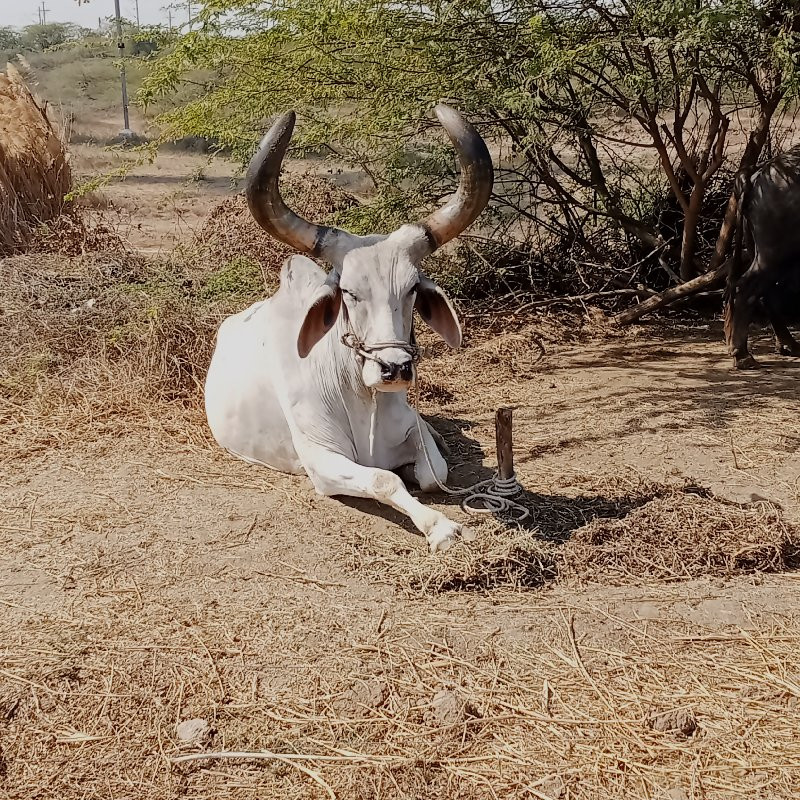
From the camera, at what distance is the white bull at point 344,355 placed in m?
3.99

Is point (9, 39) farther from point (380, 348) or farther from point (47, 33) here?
point (380, 348)

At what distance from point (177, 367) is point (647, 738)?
4.08 m

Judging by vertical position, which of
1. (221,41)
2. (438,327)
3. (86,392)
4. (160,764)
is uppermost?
(221,41)

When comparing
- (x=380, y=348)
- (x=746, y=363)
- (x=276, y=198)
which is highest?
(x=276, y=198)

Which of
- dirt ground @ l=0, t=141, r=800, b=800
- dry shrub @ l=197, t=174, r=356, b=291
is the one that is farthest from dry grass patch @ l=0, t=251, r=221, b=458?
dry shrub @ l=197, t=174, r=356, b=291

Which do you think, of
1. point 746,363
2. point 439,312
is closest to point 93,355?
point 439,312

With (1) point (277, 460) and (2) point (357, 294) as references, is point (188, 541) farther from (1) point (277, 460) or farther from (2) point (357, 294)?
(2) point (357, 294)

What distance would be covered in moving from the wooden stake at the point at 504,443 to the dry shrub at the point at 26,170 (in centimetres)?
Answer: 612

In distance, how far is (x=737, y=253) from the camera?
7.20 metres

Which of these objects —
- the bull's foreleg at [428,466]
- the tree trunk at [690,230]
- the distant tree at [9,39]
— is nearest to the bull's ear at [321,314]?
the bull's foreleg at [428,466]

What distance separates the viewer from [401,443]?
4.56 m

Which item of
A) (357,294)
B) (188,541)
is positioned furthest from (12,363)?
(357,294)

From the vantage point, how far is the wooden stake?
4137 millimetres

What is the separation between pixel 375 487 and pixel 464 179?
53.4 inches
